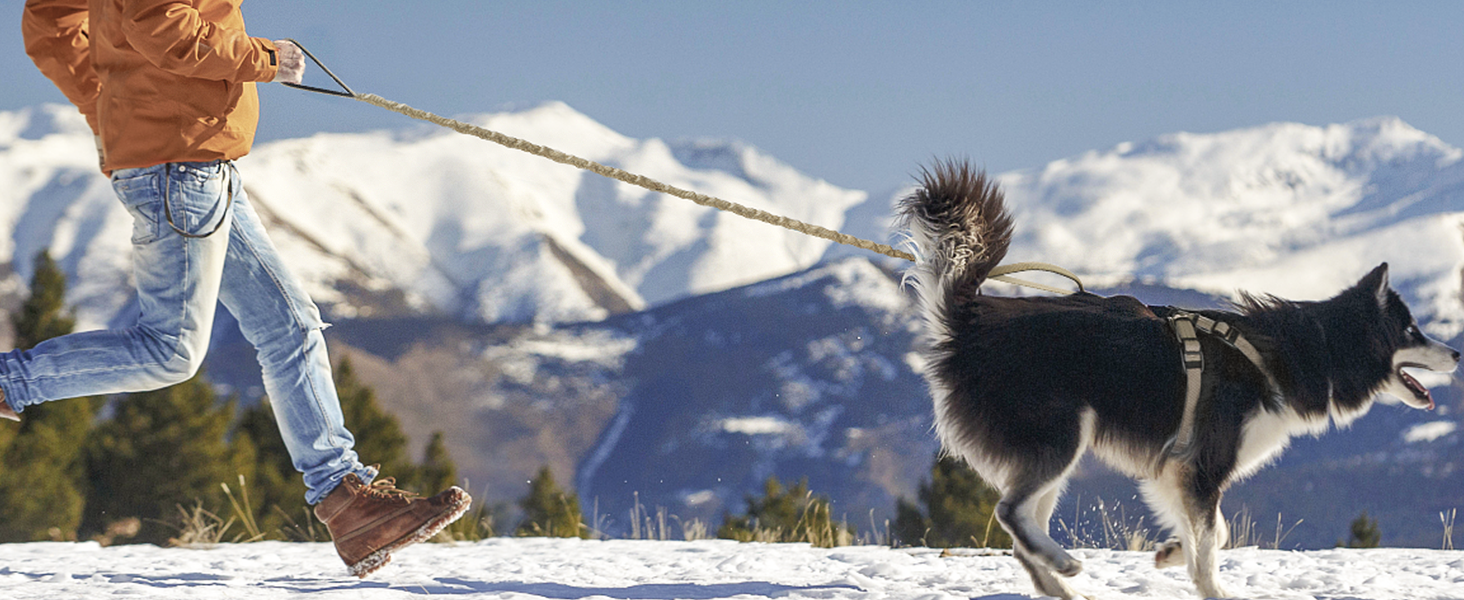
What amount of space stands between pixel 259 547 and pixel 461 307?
6778 inches

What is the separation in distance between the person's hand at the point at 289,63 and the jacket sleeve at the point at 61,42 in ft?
1.96

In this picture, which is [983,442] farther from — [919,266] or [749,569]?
[749,569]

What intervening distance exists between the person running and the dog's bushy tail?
5.56 feet

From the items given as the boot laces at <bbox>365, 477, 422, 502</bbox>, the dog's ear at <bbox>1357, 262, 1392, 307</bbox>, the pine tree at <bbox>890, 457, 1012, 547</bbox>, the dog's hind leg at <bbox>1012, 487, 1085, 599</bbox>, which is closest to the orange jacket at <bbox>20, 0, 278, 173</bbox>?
the boot laces at <bbox>365, 477, 422, 502</bbox>

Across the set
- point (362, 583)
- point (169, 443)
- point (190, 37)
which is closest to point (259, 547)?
point (362, 583)

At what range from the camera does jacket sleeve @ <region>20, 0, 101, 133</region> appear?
315cm

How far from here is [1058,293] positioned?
3824mm

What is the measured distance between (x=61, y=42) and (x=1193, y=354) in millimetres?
3542

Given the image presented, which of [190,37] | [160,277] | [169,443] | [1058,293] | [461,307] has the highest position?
[461,307]

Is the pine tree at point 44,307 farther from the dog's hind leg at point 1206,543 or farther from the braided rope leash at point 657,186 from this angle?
the dog's hind leg at point 1206,543

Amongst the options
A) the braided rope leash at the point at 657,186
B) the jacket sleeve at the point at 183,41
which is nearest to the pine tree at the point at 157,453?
the braided rope leash at the point at 657,186

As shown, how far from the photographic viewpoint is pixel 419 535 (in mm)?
3271

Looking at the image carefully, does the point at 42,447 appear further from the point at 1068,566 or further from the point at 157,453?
the point at 1068,566

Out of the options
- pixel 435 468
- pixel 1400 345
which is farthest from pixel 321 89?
A: pixel 435 468
